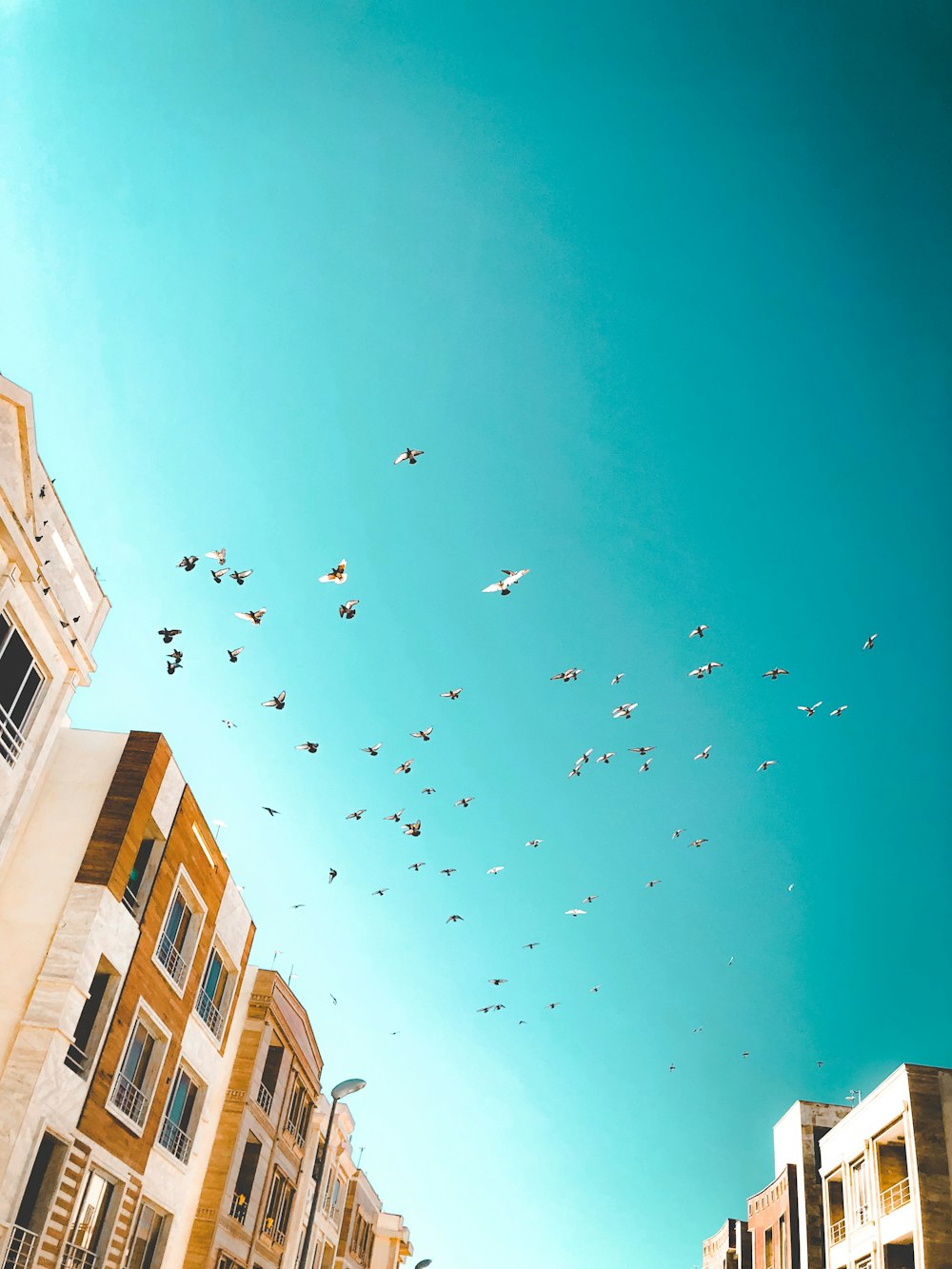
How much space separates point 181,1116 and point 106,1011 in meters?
7.29

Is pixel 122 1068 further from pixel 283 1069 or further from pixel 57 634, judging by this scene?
pixel 283 1069

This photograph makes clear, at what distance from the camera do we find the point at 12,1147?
18.9m

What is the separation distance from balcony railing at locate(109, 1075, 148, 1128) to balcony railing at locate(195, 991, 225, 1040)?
3723 mm

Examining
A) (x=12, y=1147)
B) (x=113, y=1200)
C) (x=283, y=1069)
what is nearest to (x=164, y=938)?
(x=113, y=1200)

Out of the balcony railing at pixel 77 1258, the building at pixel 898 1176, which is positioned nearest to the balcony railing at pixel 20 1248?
the balcony railing at pixel 77 1258

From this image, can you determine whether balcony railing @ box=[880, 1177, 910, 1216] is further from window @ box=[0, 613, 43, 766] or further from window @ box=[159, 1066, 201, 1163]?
window @ box=[0, 613, 43, 766]

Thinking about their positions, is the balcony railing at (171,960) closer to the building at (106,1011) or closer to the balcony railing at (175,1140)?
the building at (106,1011)

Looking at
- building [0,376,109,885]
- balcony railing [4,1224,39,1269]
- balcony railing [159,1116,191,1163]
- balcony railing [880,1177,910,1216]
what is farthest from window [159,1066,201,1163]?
balcony railing [880,1177,910,1216]

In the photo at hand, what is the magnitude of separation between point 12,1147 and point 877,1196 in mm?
33572

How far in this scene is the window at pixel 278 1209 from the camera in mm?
35938

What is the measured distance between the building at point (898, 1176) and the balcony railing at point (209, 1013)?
2389cm

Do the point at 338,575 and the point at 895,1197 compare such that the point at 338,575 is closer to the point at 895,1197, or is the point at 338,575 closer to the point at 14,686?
the point at 14,686

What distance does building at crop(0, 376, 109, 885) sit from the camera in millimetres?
19594

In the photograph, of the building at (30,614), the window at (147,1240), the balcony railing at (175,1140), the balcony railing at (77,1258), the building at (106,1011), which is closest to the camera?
the building at (30,614)
